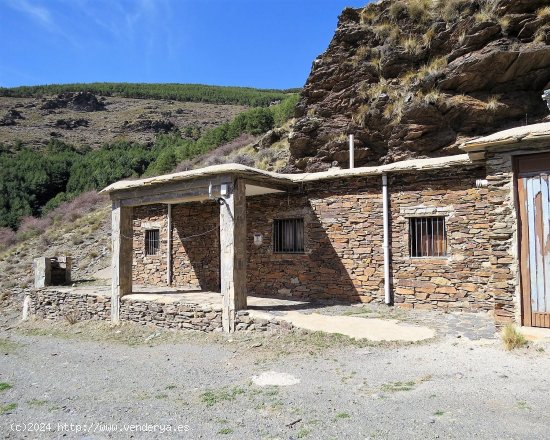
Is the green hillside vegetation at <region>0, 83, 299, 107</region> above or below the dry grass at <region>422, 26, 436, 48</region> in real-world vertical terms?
above

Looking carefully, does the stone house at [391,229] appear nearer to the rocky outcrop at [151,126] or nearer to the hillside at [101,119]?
the hillside at [101,119]

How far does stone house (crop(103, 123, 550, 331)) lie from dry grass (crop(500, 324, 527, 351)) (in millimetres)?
574

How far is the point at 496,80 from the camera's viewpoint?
14.5 metres

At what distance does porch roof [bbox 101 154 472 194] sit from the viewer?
951 cm

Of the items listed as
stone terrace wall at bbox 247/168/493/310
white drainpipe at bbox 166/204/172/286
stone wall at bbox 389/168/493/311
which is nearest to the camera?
stone wall at bbox 389/168/493/311

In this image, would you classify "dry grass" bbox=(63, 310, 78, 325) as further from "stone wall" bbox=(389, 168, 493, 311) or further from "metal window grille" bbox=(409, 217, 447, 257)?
"metal window grille" bbox=(409, 217, 447, 257)

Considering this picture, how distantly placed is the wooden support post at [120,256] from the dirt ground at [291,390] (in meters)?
3.08

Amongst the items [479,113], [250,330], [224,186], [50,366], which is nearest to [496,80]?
[479,113]

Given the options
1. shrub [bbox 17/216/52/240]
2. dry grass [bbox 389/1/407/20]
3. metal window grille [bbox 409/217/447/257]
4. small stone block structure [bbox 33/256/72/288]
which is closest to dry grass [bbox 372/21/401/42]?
dry grass [bbox 389/1/407/20]

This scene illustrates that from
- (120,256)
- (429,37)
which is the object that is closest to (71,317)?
(120,256)

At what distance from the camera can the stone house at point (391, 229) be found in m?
6.91

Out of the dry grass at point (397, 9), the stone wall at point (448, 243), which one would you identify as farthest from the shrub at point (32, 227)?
the stone wall at point (448, 243)

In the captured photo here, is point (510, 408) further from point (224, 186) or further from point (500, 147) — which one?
point (224, 186)

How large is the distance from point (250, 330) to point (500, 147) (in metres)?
5.57
